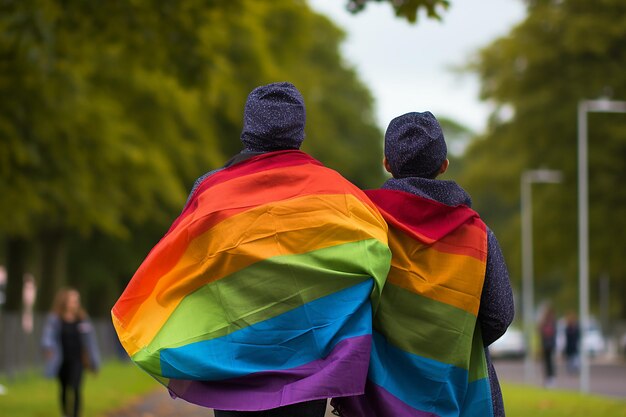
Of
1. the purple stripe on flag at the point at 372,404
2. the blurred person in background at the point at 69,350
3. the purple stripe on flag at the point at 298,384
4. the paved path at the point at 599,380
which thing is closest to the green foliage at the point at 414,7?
the blurred person in background at the point at 69,350

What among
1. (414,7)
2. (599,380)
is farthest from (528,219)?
(414,7)

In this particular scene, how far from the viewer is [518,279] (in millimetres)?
54312

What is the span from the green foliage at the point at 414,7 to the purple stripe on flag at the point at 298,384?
299 inches

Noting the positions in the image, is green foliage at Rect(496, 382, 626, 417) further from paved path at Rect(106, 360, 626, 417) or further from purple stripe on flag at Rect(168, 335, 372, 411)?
purple stripe on flag at Rect(168, 335, 372, 411)

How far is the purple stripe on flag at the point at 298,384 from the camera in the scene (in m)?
4.24

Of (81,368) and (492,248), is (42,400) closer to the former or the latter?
(81,368)

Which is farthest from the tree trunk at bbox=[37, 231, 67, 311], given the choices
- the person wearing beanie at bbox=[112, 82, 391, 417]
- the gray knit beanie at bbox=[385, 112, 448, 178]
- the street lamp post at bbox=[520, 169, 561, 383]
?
the person wearing beanie at bbox=[112, 82, 391, 417]

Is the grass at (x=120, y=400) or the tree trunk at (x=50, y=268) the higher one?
the tree trunk at (x=50, y=268)

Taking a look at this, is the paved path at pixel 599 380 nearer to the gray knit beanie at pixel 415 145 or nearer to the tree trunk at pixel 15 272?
the tree trunk at pixel 15 272

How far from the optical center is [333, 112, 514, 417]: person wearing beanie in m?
4.66

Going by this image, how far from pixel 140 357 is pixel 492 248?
135 cm

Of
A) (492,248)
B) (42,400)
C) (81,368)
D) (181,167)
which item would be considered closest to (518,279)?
(181,167)

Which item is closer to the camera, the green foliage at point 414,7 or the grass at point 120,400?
the green foliage at point 414,7

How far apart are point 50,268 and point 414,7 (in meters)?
22.5
